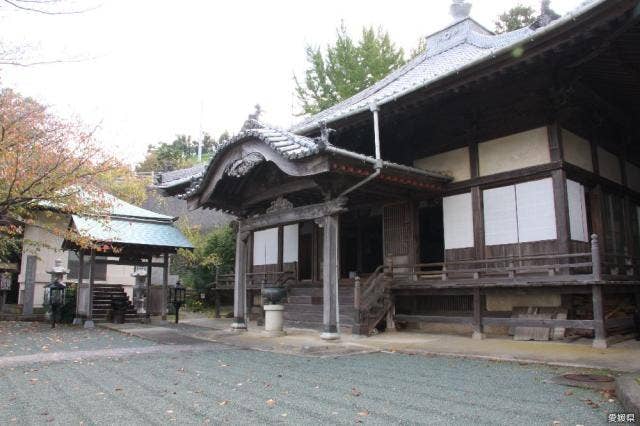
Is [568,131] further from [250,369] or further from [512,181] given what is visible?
[250,369]

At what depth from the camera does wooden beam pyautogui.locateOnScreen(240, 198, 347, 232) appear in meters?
9.88

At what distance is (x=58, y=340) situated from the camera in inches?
434

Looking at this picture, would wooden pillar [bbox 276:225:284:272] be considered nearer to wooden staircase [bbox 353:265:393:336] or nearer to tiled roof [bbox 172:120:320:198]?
wooden staircase [bbox 353:265:393:336]

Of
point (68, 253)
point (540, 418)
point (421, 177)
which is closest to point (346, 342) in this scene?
point (421, 177)

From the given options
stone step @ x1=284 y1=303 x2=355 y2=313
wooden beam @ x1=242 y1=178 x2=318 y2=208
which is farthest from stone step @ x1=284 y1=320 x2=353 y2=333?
wooden beam @ x1=242 y1=178 x2=318 y2=208

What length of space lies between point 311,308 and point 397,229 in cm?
309

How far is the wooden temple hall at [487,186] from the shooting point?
29.6ft

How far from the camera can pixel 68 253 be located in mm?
20000

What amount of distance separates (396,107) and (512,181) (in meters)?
3.05

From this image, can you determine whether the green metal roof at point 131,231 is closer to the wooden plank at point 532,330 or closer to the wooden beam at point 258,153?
the wooden beam at point 258,153

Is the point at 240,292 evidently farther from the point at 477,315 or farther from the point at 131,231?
the point at 477,315

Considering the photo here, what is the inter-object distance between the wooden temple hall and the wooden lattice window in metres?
0.04

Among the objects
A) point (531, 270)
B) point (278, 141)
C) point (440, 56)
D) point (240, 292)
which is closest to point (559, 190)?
point (531, 270)

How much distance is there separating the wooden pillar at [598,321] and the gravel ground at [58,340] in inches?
347
